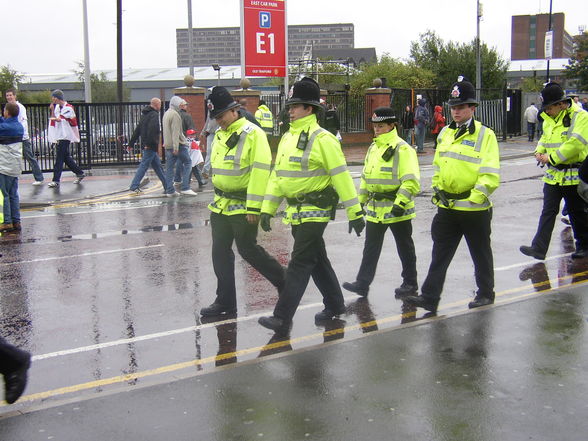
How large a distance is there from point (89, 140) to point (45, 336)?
1432 centimetres

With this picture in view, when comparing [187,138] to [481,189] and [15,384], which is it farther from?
[15,384]

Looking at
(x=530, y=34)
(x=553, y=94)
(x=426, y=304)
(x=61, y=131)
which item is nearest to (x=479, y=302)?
(x=426, y=304)

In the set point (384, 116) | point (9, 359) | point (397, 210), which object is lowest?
point (9, 359)

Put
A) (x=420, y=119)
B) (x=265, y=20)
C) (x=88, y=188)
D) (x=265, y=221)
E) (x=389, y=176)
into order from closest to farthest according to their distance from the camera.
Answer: (x=265, y=221)
(x=389, y=176)
(x=88, y=188)
(x=265, y=20)
(x=420, y=119)

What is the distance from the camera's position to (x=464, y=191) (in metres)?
6.47

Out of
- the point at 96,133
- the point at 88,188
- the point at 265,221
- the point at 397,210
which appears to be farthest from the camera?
the point at 96,133

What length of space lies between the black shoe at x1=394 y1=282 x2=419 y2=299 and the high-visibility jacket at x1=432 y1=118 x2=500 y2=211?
3.16 feet

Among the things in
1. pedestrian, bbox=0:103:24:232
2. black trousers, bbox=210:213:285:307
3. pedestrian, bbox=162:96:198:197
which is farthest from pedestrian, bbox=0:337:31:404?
pedestrian, bbox=162:96:198:197

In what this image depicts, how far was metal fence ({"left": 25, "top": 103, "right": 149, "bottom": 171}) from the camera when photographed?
18.5 metres

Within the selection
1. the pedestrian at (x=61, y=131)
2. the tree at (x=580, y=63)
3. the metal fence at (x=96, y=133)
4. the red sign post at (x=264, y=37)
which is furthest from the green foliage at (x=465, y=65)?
the pedestrian at (x=61, y=131)

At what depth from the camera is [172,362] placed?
17.7 ft

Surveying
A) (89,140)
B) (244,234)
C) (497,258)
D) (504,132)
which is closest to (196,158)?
(89,140)

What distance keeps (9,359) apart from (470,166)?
391 centimetres

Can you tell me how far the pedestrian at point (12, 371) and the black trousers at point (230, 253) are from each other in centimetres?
222
